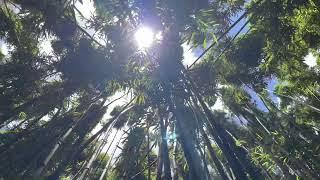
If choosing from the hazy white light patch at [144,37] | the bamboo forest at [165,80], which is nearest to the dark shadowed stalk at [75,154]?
the bamboo forest at [165,80]

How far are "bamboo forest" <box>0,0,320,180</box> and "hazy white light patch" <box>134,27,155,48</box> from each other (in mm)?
39

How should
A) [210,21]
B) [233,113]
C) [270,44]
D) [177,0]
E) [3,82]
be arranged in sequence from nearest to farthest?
[177,0] < [210,21] < [270,44] < [3,82] < [233,113]

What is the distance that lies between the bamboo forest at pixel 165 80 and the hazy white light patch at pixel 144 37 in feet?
0.13

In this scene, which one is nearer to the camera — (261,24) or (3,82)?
(261,24)

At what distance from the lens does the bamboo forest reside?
21.8ft

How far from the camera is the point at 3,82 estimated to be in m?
9.74

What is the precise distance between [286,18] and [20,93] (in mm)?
7022

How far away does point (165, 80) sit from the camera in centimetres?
702

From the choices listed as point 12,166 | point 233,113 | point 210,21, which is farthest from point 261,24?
point 12,166

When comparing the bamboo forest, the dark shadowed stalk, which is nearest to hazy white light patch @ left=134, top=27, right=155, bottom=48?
the bamboo forest

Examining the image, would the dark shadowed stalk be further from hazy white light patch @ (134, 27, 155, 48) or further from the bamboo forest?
hazy white light patch @ (134, 27, 155, 48)

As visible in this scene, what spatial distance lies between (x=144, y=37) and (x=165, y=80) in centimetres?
102

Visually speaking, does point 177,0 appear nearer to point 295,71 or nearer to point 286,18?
point 286,18

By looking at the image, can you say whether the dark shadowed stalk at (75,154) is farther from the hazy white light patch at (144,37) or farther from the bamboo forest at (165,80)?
the hazy white light patch at (144,37)
